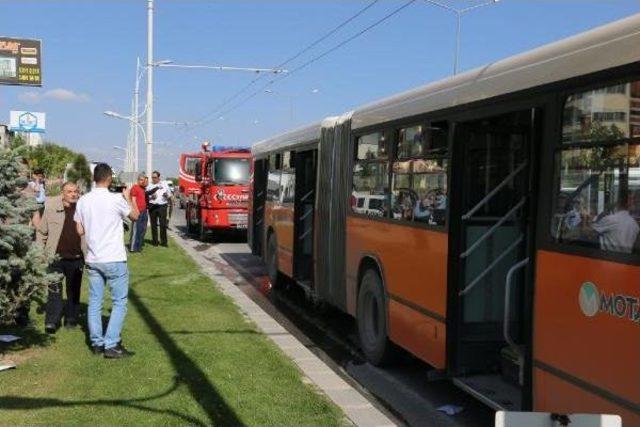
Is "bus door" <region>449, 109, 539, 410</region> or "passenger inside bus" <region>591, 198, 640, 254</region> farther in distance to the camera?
"bus door" <region>449, 109, 539, 410</region>

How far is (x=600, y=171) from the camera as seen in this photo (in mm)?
4113

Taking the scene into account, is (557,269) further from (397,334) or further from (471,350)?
(397,334)

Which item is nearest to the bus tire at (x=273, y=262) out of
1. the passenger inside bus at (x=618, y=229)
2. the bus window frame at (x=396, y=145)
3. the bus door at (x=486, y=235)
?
the bus window frame at (x=396, y=145)

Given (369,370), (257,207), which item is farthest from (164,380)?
(257,207)

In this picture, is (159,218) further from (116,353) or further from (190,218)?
(116,353)

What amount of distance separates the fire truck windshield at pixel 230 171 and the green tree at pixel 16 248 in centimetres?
1585

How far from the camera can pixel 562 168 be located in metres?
4.41

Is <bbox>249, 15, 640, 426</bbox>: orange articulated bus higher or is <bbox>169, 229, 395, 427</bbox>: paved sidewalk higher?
<bbox>249, 15, 640, 426</bbox>: orange articulated bus

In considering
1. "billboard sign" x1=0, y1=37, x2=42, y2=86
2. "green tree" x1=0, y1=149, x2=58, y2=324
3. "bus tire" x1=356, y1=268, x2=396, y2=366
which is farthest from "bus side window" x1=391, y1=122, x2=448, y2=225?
"billboard sign" x1=0, y1=37, x2=42, y2=86

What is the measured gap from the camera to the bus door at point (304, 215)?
1128 centimetres

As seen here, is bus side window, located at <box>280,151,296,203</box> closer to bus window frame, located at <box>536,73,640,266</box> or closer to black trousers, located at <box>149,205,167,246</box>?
bus window frame, located at <box>536,73,640,266</box>

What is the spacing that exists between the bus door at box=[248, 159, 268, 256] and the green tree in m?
8.03

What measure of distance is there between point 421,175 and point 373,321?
200 cm

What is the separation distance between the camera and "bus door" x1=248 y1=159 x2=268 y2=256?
15.0 metres
